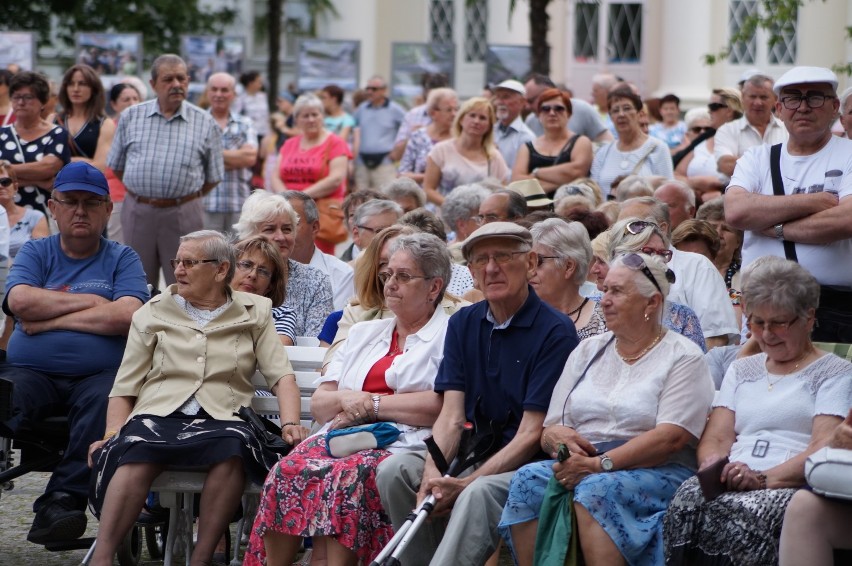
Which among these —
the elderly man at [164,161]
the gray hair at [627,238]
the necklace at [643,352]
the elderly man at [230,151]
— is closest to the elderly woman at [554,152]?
the elderly man at [164,161]

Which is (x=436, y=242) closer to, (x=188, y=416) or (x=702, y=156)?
(x=188, y=416)

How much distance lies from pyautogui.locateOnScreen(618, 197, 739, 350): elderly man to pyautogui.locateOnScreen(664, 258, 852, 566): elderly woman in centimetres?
142

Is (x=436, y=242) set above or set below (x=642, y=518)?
above

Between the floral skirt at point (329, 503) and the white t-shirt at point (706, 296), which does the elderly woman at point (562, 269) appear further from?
the floral skirt at point (329, 503)

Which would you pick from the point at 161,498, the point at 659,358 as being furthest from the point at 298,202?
the point at 659,358

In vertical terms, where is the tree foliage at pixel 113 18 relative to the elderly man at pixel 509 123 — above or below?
above

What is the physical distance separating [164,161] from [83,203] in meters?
3.75

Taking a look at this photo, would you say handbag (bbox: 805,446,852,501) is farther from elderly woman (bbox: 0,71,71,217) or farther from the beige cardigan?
elderly woman (bbox: 0,71,71,217)

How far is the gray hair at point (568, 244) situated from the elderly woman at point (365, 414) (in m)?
0.47

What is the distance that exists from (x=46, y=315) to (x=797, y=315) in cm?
360

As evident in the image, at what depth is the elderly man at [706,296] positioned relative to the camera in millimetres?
7090

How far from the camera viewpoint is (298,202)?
28.4 feet

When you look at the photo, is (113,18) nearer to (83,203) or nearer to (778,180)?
(83,203)

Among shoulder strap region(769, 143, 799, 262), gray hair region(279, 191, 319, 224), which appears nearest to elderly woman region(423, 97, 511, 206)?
gray hair region(279, 191, 319, 224)
